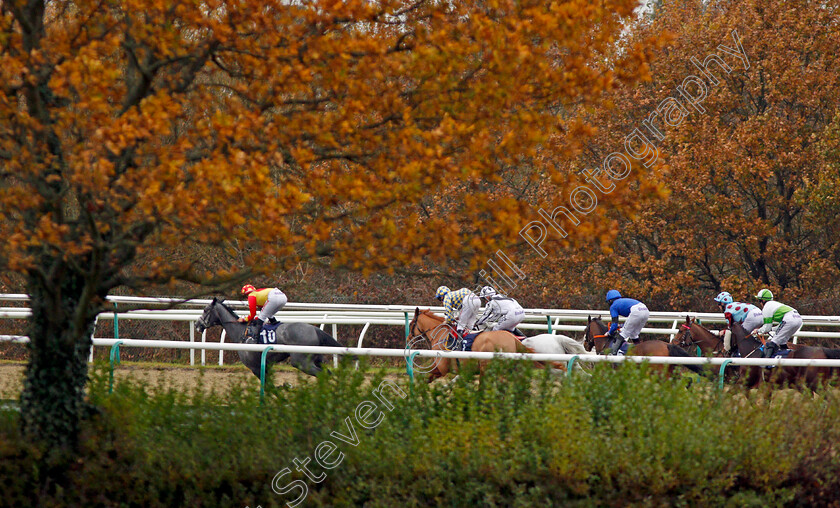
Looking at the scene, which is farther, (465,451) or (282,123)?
(465,451)

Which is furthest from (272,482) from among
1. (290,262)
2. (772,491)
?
(772,491)

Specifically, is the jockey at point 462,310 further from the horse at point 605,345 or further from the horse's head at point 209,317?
the horse's head at point 209,317

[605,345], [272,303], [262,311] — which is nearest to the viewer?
[272,303]

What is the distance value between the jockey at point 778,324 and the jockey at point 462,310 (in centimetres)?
307

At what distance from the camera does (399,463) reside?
5.19 m

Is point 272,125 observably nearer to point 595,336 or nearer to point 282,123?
point 282,123

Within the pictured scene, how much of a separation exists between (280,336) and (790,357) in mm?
5322

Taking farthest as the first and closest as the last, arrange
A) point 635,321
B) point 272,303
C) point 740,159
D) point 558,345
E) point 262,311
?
point 740,159 → point 635,321 → point 262,311 → point 272,303 → point 558,345

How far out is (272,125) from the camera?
4.73m

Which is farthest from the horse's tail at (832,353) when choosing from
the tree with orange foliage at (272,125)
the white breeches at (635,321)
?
the tree with orange foliage at (272,125)

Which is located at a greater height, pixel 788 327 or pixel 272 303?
pixel 272 303

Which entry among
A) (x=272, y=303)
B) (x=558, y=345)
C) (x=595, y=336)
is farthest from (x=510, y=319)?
(x=272, y=303)

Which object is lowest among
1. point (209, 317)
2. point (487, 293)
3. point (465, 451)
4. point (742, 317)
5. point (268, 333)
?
point (465, 451)

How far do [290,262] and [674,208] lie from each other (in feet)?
41.2
